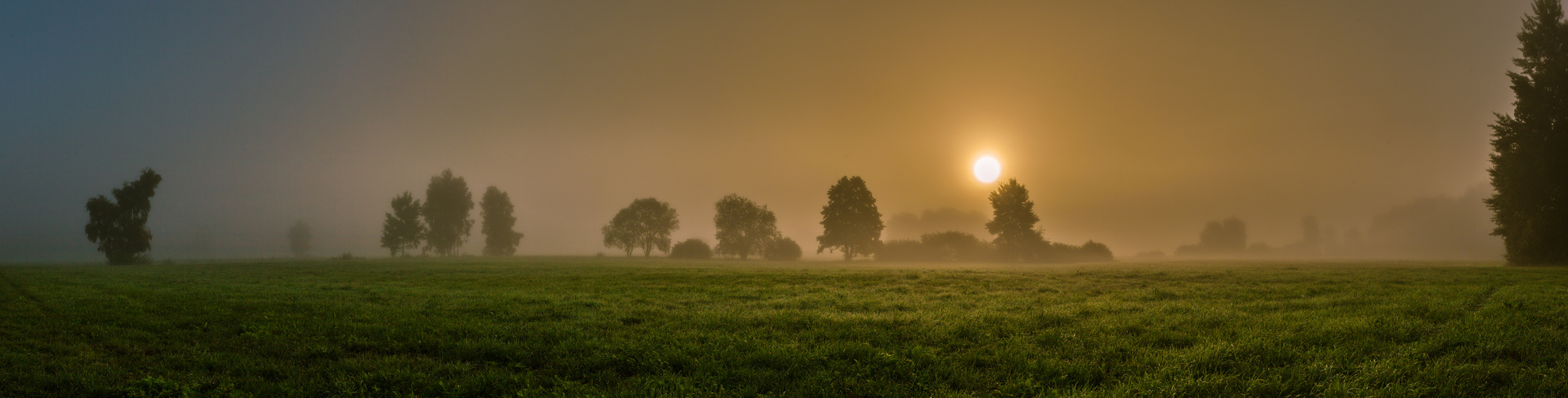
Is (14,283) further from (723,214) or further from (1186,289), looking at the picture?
(723,214)

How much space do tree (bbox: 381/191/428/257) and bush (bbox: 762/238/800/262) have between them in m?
57.6

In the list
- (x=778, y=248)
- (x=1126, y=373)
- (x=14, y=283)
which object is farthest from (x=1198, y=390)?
(x=778, y=248)

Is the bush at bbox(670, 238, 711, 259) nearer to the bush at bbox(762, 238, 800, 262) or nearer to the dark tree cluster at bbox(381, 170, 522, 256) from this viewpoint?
the bush at bbox(762, 238, 800, 262)

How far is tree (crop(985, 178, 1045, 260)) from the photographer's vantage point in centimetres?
8175

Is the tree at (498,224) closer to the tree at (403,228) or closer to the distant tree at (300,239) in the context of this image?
the tree at (403,228)

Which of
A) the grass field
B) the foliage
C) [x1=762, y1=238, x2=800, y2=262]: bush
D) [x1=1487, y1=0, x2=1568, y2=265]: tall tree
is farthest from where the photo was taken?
the foliage

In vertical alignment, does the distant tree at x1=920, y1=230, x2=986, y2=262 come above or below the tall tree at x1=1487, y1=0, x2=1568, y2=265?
below

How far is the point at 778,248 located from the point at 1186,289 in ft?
256

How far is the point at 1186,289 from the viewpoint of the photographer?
1997cm

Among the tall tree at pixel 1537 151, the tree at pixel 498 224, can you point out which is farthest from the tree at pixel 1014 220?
the tree at pixel 498 224

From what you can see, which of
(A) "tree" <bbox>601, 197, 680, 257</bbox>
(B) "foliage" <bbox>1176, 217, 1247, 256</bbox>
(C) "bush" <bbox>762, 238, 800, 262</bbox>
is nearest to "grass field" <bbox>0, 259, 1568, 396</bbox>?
(C) "bush" <bbox>762, 238, 800, 262</bbox>

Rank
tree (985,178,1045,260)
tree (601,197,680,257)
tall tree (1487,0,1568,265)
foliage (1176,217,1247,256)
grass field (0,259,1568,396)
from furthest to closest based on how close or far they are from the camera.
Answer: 1. foliage (1176,217,1247,256)
2. tree (601,197,680,257)
3. tree (985,178,1045,260)
4. tall tree (1487,0,1568,265)
5. grass field (0,259,1568,396)

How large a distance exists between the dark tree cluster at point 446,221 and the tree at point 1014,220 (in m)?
86.6

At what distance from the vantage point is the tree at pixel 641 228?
339ft
